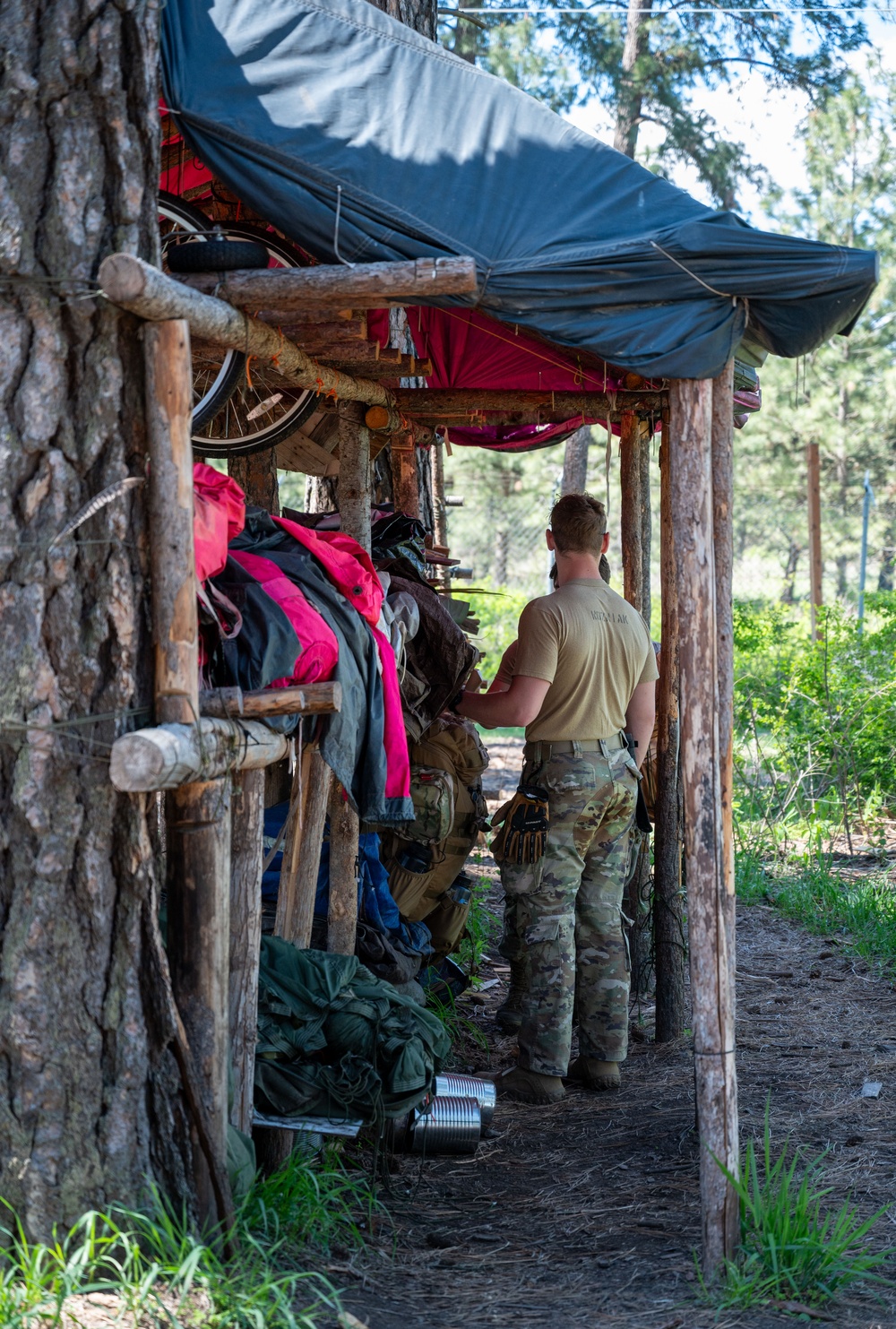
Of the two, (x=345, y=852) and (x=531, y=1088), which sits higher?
(x=345, y=852)

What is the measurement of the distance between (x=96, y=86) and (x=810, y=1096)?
14.6 feet

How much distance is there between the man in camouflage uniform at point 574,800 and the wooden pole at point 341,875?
2.28ft

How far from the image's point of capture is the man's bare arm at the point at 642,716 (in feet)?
17.6

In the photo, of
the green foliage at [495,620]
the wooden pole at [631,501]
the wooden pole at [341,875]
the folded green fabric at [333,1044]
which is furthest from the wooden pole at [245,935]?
the green foliage at [495,620]

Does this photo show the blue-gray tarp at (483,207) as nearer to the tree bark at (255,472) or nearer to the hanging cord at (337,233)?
the hanging cord at (337,233)

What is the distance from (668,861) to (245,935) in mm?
2893

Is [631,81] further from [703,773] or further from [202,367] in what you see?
[703,773]

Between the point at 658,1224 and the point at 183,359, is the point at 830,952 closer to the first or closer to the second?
the point at 658,1224

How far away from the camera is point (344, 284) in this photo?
3.40 metres

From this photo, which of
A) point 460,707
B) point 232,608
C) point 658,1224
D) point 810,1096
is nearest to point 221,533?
point 232,608

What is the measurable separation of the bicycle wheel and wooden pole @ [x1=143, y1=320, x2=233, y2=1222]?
113cm

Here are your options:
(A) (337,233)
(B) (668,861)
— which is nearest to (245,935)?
(A) (337,233)

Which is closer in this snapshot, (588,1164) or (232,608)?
(232,608)

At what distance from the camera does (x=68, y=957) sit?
9.57 feet
